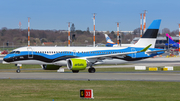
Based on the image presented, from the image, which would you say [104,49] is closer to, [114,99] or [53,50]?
[53,50]

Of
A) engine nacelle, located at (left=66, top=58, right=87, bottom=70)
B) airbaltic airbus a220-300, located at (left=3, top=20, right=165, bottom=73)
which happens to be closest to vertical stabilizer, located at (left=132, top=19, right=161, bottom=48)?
airbaltic airbus a220-300, located at (left=3, top=20, right=165, bottom=73)

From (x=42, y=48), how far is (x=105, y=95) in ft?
83.6

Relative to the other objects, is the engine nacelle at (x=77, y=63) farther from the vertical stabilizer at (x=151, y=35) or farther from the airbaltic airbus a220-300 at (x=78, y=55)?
the vertical stabilizer at (x=151, y=35)

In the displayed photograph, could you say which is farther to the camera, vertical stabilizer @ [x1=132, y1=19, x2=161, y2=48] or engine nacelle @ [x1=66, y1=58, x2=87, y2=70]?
vertical stabilizer @ [x1=132, y1=19, x2=161, y2=48]

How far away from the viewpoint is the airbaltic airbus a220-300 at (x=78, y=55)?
46.0 meters

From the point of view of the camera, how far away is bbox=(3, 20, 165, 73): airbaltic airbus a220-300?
4600 centimetres

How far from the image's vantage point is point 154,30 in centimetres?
5281

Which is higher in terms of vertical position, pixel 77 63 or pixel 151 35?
pixel 151 35

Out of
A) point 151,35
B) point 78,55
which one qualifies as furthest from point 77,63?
point 151,35

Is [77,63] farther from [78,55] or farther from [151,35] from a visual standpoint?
[151,35]

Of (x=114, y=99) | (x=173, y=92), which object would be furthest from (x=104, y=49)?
(x=114, y=99)

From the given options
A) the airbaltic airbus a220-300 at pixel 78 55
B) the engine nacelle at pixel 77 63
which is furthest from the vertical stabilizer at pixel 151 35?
the engine nacelle at pixel 77 63

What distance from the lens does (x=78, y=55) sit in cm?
4850

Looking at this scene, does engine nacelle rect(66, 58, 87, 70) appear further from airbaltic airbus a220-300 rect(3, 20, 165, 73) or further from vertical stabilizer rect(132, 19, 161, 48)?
vertical stabilizer rect(132, 19, 161, 48)
